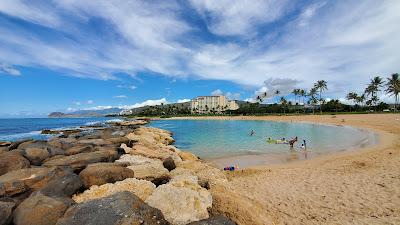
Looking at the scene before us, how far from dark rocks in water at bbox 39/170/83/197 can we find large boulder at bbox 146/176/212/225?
2.50 metres

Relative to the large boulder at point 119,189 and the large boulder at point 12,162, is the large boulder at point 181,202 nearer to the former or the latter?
the large boulder at point 119,189

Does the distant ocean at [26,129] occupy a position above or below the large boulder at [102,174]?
below

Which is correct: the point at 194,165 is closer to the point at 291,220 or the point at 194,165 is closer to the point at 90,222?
the point at 291,220

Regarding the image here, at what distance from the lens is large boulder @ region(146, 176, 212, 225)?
641cm

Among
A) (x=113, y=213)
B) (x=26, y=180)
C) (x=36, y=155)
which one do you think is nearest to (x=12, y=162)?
(x=36, y=155)

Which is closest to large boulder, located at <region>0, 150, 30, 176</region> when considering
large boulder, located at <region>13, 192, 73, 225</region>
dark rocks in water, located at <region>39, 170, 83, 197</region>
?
dark rocks in water, located at <region>39, 170, 83, 197</region>

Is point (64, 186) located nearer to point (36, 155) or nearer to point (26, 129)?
point (36, 155)

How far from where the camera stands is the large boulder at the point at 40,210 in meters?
5.80

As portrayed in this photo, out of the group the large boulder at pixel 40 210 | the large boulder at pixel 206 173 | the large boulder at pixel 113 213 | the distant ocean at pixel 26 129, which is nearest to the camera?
the large boulder at pixel 113 213

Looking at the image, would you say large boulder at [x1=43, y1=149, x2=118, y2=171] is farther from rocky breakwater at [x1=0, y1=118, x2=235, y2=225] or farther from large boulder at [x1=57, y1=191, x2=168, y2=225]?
large boulder at [x1=57, y1=191, x2=168, y2=225]

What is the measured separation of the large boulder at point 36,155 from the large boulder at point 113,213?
7.08m

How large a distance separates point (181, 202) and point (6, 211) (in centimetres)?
419

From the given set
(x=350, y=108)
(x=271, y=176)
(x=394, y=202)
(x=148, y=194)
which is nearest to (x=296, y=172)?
(x=271, y=176)

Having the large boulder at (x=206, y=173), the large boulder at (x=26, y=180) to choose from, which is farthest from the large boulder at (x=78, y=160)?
the large boulder at (x=206, y=173)
